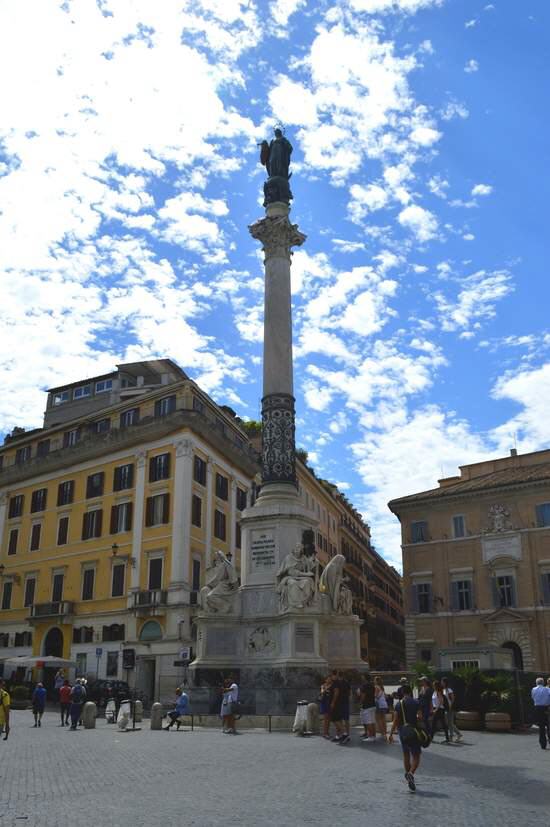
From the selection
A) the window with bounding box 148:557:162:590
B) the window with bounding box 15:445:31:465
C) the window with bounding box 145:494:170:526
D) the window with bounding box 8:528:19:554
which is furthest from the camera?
the window with bounding box 15:445:31:465

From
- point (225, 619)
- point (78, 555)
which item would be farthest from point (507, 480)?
point (225, 619)

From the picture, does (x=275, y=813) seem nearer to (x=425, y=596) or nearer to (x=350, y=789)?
(x=350, y=789)

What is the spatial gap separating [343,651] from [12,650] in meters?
30.2

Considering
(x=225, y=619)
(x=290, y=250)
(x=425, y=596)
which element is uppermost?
(x=290, y=250)

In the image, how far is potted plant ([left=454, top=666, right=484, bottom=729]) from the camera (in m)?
21.6

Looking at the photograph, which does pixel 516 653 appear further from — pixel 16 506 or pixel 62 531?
pixel 16 506

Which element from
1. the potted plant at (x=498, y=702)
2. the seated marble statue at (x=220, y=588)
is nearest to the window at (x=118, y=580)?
the seated marble statue at (x=220, y=588)

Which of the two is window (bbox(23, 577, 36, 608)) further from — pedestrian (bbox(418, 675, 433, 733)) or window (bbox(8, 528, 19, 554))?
pedestrian (bbox(418, 675, 433, 733))

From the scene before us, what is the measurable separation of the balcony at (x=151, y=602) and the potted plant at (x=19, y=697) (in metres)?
7.01

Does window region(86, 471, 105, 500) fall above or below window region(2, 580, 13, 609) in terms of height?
above

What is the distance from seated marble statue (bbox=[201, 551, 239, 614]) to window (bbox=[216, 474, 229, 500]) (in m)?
22.7

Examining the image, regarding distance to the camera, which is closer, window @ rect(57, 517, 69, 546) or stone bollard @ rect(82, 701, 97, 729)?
stone bollard @ rect(82, 701, 97, 729)

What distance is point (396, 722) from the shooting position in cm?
1158

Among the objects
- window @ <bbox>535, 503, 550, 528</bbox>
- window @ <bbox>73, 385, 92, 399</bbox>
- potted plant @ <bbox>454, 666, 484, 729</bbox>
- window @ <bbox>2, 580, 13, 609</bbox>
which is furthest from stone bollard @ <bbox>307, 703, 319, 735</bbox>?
window @ <bbox>73, 385, 92, 399</bbox>
